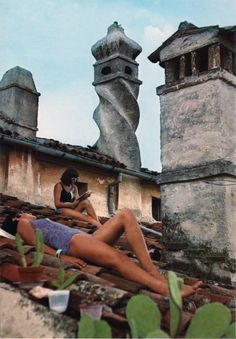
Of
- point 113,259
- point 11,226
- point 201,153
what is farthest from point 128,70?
point 113,259

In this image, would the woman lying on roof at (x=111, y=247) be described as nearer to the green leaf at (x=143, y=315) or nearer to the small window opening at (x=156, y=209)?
the green leaf at (x=143, y=315)

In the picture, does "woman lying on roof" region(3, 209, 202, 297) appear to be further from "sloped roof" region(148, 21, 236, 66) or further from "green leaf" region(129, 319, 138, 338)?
"sloped roof" region(148, 21, 236, 66)

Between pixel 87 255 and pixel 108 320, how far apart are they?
102 centimetres

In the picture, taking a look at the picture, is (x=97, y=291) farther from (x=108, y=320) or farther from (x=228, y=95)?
(x=228, y=95)

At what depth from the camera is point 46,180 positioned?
362 inches

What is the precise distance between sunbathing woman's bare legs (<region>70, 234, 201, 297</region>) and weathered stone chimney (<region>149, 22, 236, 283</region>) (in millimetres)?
897

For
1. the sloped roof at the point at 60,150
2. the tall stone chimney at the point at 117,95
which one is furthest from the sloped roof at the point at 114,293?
the tall stone chimney at the point at 117,95

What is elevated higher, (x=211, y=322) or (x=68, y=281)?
(x=68, y=281)

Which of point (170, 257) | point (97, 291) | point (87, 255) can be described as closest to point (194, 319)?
point (97, 291)

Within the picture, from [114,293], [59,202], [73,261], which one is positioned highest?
[59,202]

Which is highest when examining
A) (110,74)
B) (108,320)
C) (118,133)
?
(110,74)

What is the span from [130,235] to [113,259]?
22 centimetres

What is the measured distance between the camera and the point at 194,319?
228 centimetres

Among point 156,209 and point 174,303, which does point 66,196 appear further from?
point 156,209
